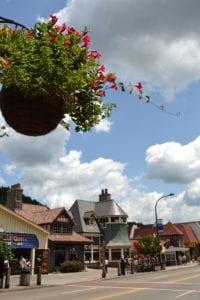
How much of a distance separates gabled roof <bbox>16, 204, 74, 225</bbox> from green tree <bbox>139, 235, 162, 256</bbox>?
10724mm

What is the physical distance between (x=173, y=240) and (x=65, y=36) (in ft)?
273

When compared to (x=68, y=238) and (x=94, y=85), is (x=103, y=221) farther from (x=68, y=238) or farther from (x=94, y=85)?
(x=94, y=85)

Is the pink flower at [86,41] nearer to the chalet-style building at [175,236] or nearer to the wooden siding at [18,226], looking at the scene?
the wooden siding at [18,226]

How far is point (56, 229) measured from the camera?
163 feet

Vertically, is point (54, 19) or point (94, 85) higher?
point (54, 19)

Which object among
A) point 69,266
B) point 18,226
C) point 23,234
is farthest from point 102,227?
point 18,226

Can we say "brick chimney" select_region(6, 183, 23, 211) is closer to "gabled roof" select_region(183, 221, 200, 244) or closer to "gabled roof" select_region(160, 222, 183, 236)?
"gabled roof" select_region(160, 222, 183, 236)

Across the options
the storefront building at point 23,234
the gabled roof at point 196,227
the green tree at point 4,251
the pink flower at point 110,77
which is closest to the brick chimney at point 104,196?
the storefront building at point 23,234

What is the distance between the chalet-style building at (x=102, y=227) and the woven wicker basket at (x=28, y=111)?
2186 inches

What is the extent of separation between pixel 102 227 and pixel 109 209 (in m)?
2.95

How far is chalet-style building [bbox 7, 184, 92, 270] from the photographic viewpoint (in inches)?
1903

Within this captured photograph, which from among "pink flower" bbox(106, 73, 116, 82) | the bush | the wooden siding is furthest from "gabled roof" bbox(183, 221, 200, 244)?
"pink flower" bbox(106, 73, 116, 82)

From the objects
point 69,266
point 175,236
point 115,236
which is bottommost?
point 69,266

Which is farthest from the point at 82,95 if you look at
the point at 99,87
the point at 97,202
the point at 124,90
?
the point at 97,202
